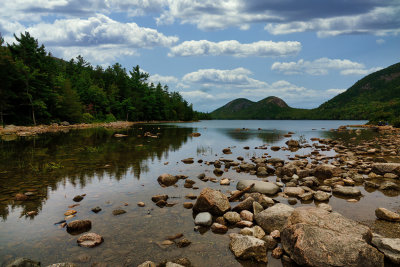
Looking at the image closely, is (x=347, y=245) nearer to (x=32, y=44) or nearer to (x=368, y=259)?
(x=368, y=259)

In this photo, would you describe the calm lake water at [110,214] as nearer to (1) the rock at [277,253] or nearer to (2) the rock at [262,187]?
(1) the rock at [277,253]

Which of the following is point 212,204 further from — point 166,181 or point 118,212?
point 166,181

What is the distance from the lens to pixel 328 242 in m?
5.98

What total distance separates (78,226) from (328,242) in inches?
302

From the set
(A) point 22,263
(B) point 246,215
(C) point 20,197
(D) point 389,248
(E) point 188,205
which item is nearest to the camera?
(A) point 22,263

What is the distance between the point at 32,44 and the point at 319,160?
76.0m

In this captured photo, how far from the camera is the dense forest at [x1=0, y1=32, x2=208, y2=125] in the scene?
5394 cm

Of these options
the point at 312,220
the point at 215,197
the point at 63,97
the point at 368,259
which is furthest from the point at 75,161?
the point at 63,97

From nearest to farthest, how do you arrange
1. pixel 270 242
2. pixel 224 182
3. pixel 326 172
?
pixel 270 242 < pixel 224 182 < pixel 326 172

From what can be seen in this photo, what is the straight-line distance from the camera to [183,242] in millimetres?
7129

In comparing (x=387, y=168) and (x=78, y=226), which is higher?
(x=387, y=168)

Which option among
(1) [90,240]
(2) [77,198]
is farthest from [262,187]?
(2) [77,198]

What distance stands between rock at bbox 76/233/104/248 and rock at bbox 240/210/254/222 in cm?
496

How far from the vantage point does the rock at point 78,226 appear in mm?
7816
